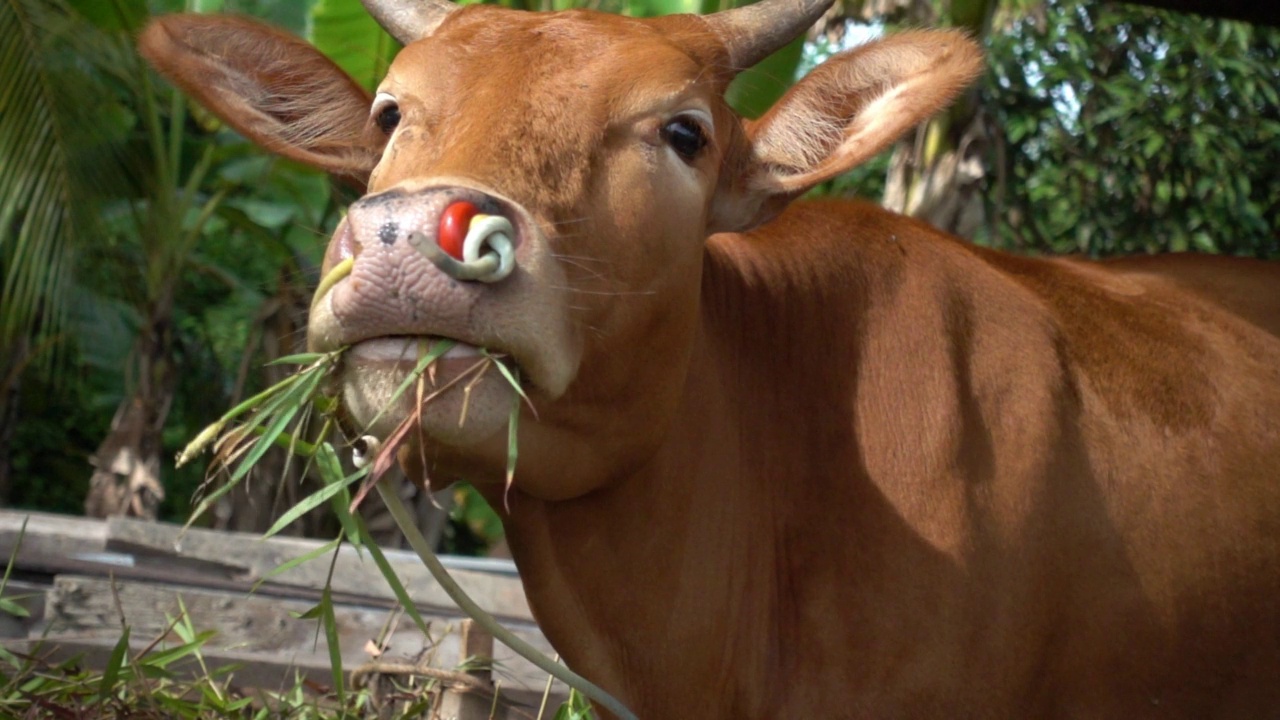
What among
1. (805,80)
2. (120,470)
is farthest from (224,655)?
(120,470)

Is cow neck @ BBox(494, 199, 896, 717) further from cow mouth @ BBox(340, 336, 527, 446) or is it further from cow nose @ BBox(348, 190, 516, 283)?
cow nose @ BBox(348, 190, 516, 283)

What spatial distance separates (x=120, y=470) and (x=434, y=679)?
6.19 metres

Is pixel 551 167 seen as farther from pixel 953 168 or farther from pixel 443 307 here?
pixel 953 168

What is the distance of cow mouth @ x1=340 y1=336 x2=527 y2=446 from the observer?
8.27 ft

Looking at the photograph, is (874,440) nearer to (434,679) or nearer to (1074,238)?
(434,679)

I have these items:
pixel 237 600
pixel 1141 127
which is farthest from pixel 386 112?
pixel 1141 127

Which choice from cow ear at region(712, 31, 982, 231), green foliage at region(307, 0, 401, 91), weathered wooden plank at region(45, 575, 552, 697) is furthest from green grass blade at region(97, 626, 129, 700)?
green foliage at region(307, 0, 401, 91)

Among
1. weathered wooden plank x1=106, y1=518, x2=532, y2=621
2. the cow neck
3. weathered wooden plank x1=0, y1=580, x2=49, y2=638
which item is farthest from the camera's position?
weathered wooden plank x1=106, y1=518, x2=532, y2=621

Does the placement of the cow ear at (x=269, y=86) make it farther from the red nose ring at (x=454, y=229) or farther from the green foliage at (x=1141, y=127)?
the green foliage at (x=1141, y=127)

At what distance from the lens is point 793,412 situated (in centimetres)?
357

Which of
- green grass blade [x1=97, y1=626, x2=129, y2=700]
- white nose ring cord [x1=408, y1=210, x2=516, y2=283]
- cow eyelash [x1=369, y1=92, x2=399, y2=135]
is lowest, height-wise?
green grass blade [x1=97, y1=626, x2=129, y2=700]

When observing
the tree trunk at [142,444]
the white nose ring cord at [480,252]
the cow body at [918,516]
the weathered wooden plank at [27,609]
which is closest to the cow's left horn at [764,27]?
the cow body at [918,516]

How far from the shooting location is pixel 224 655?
4648 millimetres

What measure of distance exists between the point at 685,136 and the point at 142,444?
728cm
